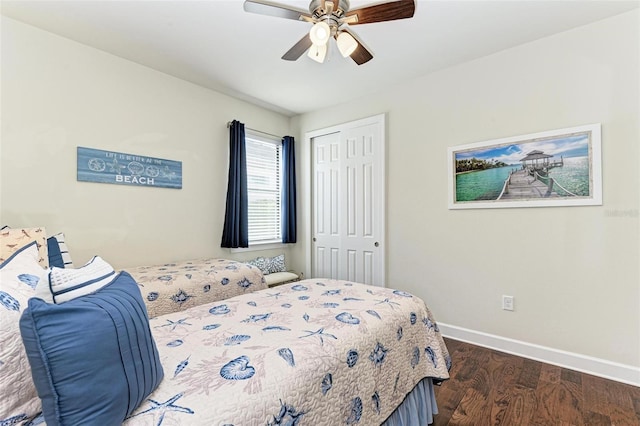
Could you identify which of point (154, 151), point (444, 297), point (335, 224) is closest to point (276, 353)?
point (444, 297)

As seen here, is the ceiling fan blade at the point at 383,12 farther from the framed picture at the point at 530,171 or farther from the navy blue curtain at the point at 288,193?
the navy blue curtain at the point at 288,193

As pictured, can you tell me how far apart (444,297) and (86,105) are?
381 centimetres

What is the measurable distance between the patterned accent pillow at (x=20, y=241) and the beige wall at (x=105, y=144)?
1.70ft

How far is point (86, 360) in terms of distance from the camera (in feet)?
2.37

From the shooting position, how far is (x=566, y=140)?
247 centimetres

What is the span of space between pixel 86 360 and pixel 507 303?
10.1 feet

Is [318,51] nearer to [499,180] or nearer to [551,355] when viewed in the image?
[499,180]

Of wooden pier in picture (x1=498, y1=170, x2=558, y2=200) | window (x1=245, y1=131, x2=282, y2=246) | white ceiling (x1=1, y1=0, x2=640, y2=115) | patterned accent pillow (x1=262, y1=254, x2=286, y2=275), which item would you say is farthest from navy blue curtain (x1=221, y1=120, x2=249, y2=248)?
wooden pier in picture (x1=498, y1=170, x2=558, y2=200)

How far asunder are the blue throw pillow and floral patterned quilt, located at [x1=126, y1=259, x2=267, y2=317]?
58.4 inches

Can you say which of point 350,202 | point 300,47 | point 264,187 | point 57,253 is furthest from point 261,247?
point 300,47

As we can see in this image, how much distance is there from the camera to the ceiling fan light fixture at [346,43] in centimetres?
197

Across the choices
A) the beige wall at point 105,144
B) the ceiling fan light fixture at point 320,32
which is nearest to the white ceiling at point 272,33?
the beige wall at point 105,144

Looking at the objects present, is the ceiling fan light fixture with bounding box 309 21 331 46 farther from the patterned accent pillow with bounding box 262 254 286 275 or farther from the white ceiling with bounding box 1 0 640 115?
the patterned accent pillow with bounding box 262 254 286 275

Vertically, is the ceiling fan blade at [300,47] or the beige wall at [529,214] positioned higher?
the ceiling fan blade at [300,47]
